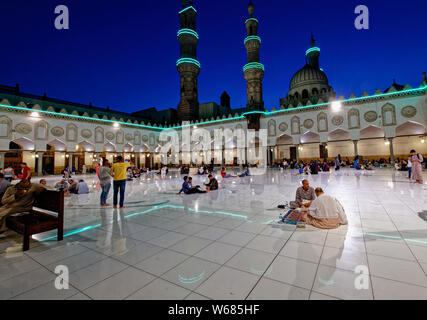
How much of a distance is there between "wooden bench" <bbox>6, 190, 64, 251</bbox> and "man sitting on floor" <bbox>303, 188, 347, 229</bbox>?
14.2 ft

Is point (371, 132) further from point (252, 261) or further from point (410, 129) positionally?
point (252, 261)

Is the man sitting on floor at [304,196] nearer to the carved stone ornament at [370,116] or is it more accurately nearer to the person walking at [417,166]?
the person walking at [417,166]

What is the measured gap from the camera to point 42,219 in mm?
3396

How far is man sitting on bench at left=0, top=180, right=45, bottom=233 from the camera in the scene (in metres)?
3.31

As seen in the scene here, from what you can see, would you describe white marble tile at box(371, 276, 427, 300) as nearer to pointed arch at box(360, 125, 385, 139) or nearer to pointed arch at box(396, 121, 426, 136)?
pointed arch at box(396, 121, 426, 136)

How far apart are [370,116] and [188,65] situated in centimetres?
2751

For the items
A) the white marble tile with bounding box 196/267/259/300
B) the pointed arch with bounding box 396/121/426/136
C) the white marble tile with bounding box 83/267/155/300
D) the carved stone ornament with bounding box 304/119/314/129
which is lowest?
the white marble tile with bounding box 83/267/155/300

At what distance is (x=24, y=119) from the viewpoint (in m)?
20.2

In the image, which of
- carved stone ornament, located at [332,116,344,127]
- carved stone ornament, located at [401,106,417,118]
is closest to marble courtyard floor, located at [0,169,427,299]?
carved stone ornament, located at [332,116,344,127]

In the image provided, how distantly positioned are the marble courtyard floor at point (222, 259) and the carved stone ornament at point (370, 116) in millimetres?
21062

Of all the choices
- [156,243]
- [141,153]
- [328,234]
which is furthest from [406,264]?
[141,153]

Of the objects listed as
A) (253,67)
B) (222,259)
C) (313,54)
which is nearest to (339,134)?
(253,67)
